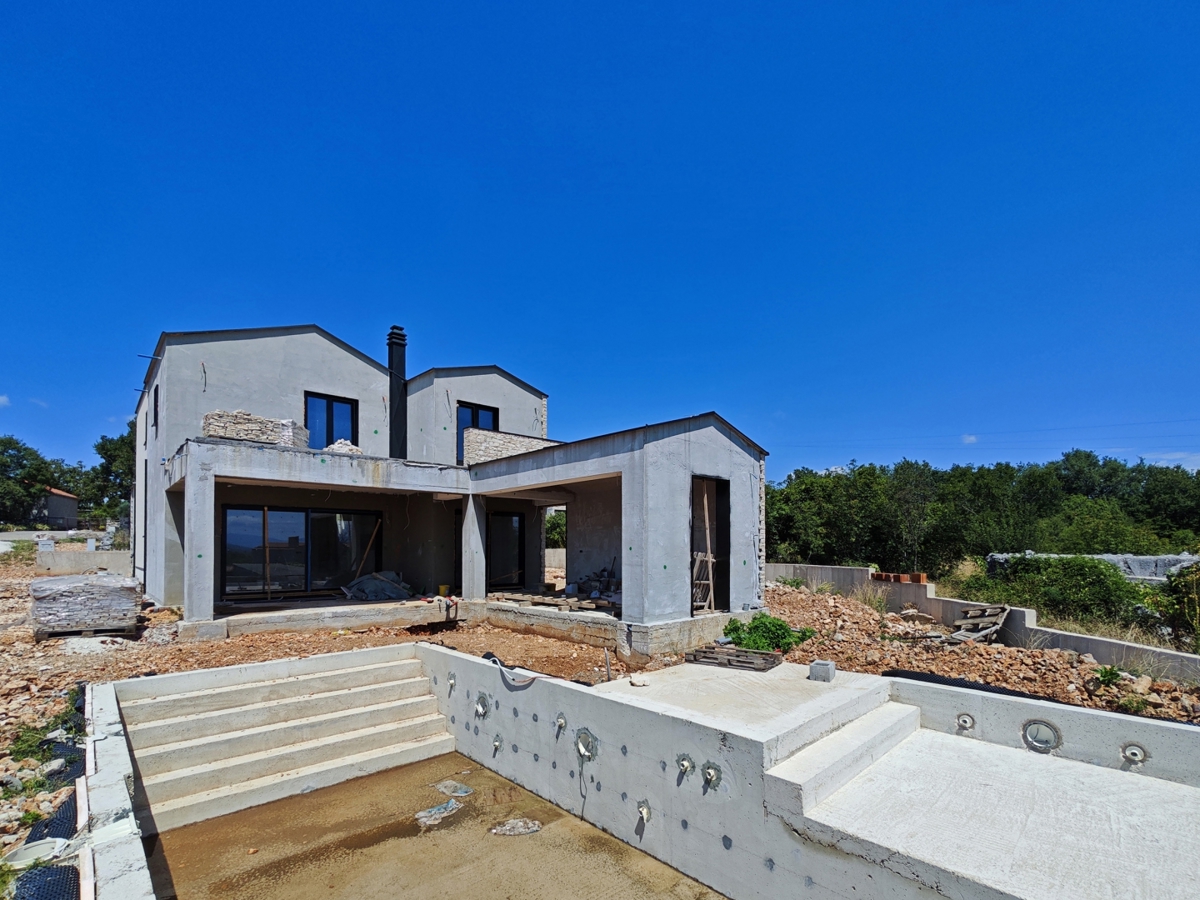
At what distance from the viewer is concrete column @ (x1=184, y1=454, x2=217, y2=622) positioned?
9367 mm

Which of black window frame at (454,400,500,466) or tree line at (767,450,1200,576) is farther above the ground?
black window frame at (454,400,500,466)

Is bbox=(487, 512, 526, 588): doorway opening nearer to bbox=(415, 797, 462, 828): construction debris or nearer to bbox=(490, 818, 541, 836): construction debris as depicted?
bbox=(415, 797, 462, 828): construction debris

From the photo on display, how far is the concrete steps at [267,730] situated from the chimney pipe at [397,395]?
8221 mm

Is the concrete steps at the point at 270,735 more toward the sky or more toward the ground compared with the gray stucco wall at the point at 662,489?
more toward the ground

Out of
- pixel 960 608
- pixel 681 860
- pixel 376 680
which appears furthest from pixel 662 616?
pixel 960 608

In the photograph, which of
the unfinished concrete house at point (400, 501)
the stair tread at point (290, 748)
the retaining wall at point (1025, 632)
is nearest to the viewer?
the stair tread at point (290, 748)

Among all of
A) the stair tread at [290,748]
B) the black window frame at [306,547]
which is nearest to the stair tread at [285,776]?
the stair tread at [290,748]

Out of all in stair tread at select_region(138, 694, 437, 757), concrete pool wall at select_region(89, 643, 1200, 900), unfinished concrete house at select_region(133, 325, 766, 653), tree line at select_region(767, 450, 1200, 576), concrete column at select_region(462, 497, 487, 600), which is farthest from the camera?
tree line at select_region(767, 450, 1200, 576)

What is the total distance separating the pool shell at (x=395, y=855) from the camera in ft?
14.3

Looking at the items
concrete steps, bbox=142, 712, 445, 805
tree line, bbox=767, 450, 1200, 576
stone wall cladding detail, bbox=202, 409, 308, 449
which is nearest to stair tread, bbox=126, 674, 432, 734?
concrete steps, bbox=142, 712, 445, 805

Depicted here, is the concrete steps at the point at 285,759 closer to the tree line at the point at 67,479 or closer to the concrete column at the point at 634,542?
the concrete column at the point at 634,542

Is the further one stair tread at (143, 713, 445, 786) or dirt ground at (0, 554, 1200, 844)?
dirt ground at (0, 554, 1200, 844)

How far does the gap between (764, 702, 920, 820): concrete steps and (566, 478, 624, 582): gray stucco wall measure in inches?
315

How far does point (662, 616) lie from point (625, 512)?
180 centimetres
